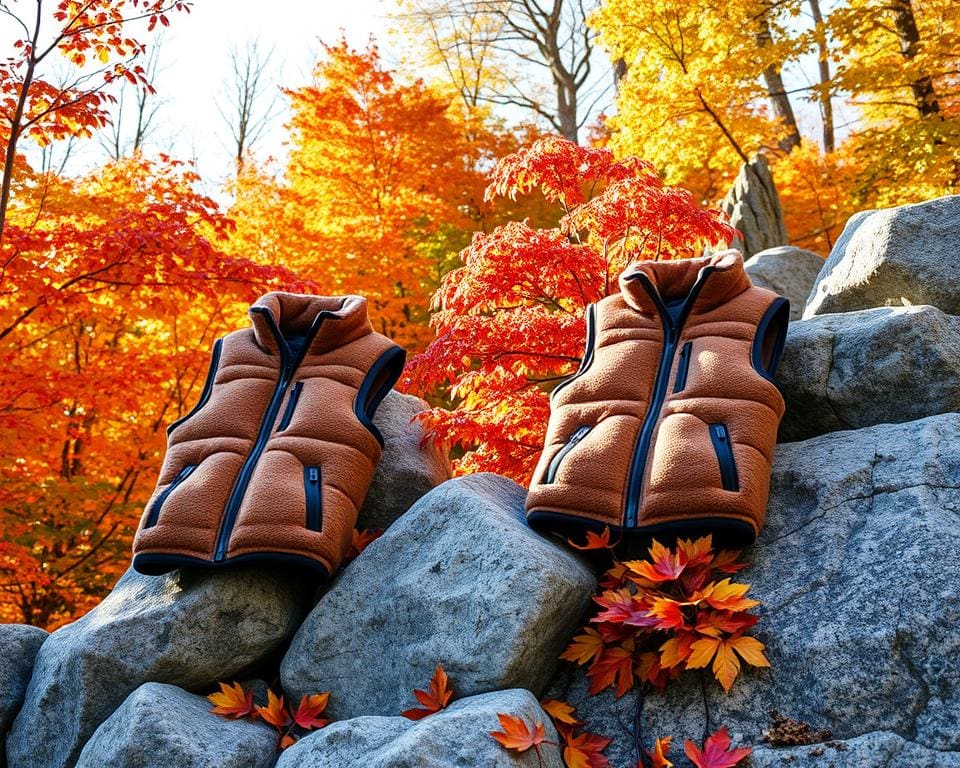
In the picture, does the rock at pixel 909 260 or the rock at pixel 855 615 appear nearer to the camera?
the rock at pixel 855 615

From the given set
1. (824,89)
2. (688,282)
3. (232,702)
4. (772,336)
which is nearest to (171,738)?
(232,702)

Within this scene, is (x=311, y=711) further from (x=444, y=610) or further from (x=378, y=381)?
(x=378, y=381)

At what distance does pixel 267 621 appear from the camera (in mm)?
3441

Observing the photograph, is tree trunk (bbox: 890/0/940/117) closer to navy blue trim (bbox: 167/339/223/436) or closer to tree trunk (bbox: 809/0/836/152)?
tree trunk (bbox: 809/0/836/152)

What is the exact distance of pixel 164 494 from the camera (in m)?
3.55

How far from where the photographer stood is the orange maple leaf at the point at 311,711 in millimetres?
3057

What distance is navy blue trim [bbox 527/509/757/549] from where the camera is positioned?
303 cm

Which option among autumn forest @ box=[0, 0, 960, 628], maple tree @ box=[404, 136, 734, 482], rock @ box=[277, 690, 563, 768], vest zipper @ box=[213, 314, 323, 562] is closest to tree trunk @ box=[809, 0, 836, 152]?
autumn forest @ box=[0, 0, 960, 628]

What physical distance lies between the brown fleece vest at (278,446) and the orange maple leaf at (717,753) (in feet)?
5.51

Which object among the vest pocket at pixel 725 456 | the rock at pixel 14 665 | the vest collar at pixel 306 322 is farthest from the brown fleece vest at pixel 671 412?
the rock at pixel 14 665

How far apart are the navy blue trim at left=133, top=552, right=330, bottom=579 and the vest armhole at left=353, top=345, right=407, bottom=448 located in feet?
2.49

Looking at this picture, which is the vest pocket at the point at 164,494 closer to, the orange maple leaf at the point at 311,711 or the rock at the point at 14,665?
the rock at the point at 14,665

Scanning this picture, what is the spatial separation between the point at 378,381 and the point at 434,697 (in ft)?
6.13

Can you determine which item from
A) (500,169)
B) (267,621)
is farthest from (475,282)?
(267,621)
